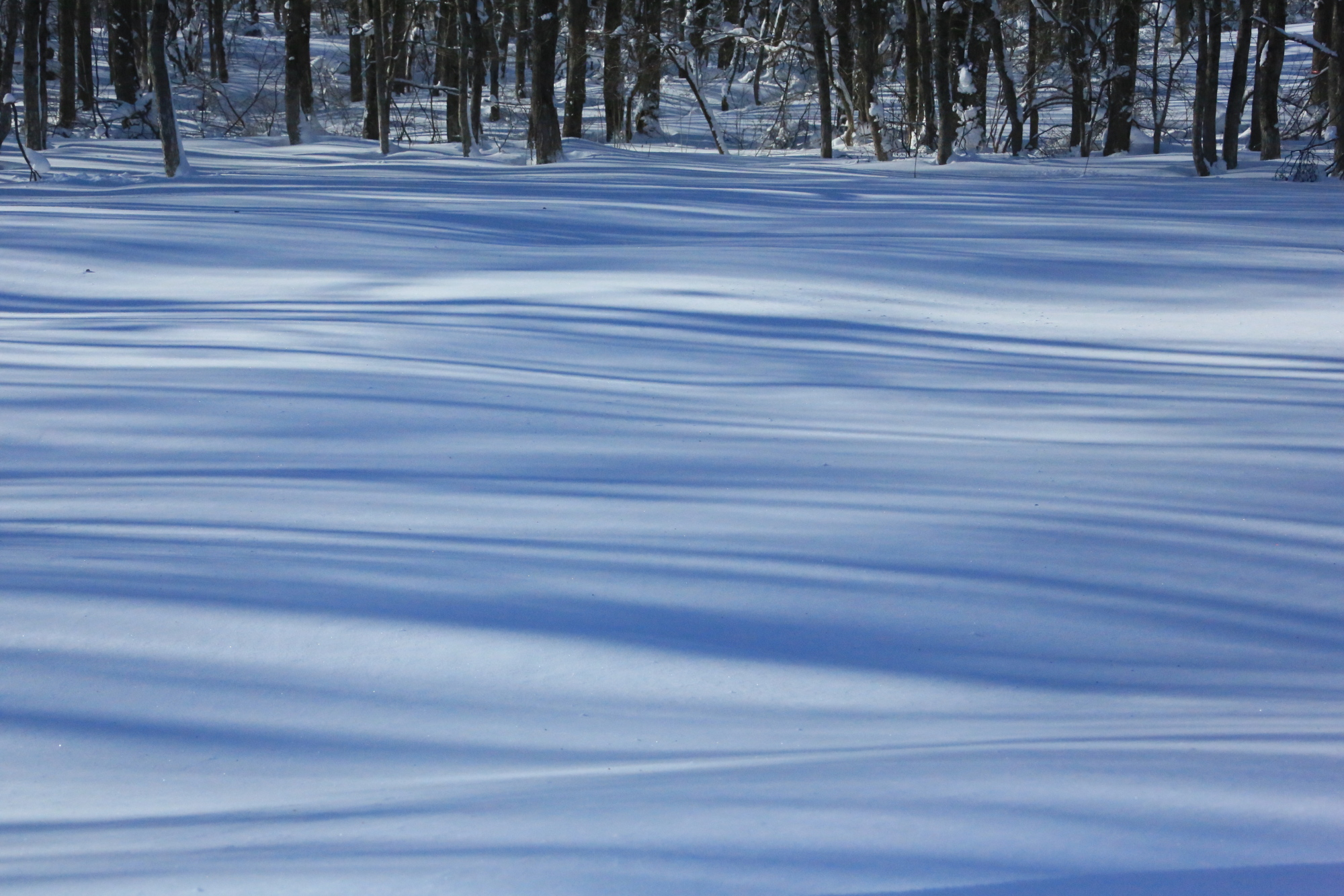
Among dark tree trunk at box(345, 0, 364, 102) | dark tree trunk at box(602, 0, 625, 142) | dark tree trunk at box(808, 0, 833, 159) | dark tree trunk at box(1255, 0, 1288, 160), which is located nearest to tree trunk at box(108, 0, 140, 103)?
dark tree trunk at box(345, 0, 364, 102)

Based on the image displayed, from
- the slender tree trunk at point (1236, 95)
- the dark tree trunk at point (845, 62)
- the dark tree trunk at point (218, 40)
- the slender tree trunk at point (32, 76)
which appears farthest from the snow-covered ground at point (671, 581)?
the dark tree trunk at point (218, 40)

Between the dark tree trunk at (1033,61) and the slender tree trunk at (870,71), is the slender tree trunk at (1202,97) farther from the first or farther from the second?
the dark tree trunk at (1033,61)

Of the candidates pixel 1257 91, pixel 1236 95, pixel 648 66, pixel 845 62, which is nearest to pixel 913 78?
pixel 845 62

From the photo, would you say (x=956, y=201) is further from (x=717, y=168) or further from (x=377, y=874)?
(x=377, y=874)

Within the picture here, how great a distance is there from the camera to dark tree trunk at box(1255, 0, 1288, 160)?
1973 centimetres

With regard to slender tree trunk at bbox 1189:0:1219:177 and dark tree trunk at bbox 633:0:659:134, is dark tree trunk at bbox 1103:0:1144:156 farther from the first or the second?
dark tree trunk at bbox 633:0:659:134

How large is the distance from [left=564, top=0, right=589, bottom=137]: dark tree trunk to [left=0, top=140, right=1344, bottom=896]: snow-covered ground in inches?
676

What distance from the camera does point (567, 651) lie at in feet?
8.97

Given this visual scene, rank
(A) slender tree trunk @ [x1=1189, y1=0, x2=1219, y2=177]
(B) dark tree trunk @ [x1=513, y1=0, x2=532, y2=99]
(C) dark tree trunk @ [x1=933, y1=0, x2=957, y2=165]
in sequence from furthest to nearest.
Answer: (B) dark tree trunk @ [x1=513, y1=0, x2=532, y2=99]
(C) dark tree trunk @ [x1=933, y1=0, x2=957, y2=165]
(A) slender tree trunk @ [x1=1189, y1=0, x2=1219, y2=177]

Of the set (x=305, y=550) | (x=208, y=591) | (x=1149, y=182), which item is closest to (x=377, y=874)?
(x=208, y=591)

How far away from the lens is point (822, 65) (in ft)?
69.2

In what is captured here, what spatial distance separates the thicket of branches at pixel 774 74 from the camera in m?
18.3

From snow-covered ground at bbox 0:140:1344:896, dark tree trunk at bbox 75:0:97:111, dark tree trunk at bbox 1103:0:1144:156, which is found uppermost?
dark tree trunk at bbox 75:0:97:111

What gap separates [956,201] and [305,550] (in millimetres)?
10121
